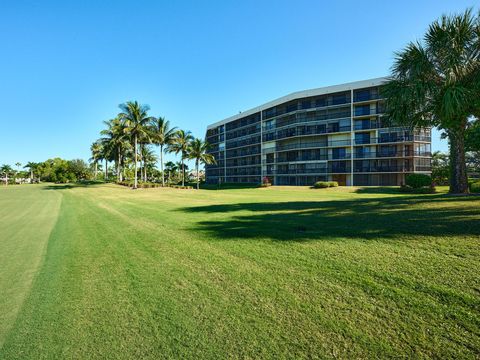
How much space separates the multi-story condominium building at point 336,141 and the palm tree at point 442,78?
28.3m

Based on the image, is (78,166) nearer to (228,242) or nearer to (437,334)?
(228,242)

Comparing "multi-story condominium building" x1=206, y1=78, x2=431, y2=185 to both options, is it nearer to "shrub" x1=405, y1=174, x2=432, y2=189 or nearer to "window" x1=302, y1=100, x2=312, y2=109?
"window" x1=302, y1=100, x2=312, y2=109

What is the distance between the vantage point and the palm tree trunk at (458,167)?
1597 cm

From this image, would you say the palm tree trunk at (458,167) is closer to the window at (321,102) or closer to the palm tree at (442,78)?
the palm tree at (442,78)

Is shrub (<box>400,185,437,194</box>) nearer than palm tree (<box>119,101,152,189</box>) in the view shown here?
Yes

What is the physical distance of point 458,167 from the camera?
16328 mm

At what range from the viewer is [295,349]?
328 cm

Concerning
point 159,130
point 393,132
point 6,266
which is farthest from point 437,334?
point 159,130

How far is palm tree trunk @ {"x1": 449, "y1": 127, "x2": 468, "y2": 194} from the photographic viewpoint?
15969mm

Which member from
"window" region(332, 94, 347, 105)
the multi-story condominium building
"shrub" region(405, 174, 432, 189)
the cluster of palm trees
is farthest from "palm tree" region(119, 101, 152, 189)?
"shrub" region(405, 174, 432, 189)

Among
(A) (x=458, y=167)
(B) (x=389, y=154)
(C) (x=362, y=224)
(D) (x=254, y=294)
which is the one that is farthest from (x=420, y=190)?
(D) (x=254, y=294)

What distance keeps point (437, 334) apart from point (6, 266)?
370 inches

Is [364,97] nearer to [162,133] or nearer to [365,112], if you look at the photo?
[365,112]

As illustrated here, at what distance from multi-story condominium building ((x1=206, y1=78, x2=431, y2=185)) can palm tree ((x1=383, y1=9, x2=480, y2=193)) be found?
28.3 m
